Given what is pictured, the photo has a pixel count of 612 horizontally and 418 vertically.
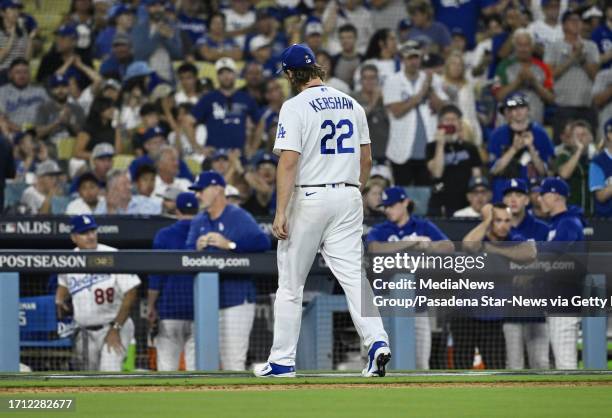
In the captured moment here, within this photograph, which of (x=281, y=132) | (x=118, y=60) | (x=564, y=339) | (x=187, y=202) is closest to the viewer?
(x=281, y=132)

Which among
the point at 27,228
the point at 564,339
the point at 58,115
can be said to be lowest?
the point at 564,339

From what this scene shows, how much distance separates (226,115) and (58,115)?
192cm

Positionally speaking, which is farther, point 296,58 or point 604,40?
point 604,40

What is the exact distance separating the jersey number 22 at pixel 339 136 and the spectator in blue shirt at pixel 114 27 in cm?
873

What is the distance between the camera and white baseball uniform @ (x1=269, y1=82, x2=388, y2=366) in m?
7.21

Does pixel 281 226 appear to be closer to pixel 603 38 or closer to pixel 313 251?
pixel 313 251

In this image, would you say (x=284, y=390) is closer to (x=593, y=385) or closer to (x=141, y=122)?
(x=593, y=385)

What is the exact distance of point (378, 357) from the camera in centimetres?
719

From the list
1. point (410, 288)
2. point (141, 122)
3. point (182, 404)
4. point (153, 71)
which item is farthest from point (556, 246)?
point (153, 71)

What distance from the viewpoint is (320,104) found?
724cm

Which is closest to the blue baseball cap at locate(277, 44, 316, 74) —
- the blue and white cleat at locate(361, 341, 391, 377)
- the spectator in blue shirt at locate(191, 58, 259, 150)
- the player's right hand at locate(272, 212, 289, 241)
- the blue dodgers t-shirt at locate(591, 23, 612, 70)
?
the player's right hand at locate(272, 212, 289, 241)

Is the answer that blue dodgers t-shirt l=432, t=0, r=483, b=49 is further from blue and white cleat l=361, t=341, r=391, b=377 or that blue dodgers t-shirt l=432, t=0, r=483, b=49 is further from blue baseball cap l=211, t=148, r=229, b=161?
blue and white cleat l=361, t=341, r=391, b=377

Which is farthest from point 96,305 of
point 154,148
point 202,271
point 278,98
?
point 278,98

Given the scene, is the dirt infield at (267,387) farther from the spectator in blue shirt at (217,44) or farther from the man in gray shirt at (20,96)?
the spectator in blue shirt at (217,44)
